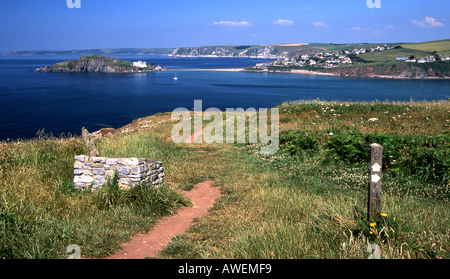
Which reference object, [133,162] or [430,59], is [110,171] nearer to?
[133,162]

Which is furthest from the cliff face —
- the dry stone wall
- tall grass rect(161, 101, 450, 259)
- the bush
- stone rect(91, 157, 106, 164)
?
stone rect(91, 157, 106, 164)

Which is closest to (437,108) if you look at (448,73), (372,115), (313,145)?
(372,115)

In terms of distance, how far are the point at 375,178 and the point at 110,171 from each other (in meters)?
6.38

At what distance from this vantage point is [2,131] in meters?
42.9

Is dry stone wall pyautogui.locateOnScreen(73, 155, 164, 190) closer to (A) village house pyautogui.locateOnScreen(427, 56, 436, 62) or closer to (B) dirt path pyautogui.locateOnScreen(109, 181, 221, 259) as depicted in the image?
(B) dirt path pyautogui.locateOnScreen(109, 181, 221, 259)

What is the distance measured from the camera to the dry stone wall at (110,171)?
331 inches

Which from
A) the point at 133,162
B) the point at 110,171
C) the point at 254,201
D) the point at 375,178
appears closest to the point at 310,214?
the point at 375,178

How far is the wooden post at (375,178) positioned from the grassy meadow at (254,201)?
0.65 feet

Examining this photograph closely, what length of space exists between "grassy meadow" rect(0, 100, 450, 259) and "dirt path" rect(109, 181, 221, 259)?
0.76 feet

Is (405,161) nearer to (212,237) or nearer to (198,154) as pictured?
(212,237)

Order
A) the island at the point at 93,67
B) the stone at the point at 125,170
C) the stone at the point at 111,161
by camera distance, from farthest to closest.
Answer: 1. the island at the point at 93,67
2. the stone at the point at 111,161
3. the stone at the point at 125,170

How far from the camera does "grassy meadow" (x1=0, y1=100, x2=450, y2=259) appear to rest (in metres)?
5.05

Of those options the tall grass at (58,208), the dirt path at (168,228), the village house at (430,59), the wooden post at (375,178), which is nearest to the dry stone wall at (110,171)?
the tall grass at (58,208)

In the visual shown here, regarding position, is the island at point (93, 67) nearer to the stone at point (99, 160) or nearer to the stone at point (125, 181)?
the stone at point (99, 160)
